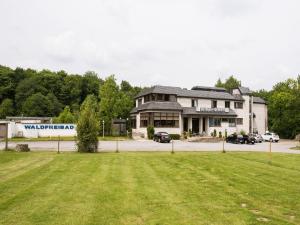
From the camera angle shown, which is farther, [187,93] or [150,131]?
[187,93]

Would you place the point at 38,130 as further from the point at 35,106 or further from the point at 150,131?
the point at 35,106

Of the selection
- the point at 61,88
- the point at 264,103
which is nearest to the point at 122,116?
the point at 264,103

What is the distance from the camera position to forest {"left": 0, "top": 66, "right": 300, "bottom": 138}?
6062cm

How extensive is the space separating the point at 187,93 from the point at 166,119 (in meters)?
7.90

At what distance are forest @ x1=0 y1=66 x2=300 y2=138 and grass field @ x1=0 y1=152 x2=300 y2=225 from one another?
146 ft

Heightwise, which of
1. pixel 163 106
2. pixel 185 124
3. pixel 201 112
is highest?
pixel 163 106

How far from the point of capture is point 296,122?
2424 inches

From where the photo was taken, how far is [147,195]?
35.9 feet

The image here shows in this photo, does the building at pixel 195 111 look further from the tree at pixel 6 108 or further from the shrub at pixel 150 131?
the tree at pixel 6 108

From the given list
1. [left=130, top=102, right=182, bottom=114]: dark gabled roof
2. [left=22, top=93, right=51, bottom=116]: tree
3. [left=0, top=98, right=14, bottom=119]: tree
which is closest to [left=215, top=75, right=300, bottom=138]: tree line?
[left=130, top=102, right=182, bottom=114]: dark gabled roof

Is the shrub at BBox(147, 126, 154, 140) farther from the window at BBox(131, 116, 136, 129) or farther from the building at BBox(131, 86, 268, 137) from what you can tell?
the window at BBox(131, 116, 136, 129)

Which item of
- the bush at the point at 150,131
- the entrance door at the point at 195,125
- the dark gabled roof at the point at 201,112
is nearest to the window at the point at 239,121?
the dark gabled roof at the point at 201,112

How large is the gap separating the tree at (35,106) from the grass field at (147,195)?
74.7 meters

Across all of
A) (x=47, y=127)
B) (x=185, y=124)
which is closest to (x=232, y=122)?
(x=185, y=124)
